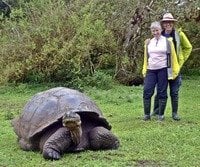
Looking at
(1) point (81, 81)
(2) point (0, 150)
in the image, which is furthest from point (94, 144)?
(1) point (81, 81)

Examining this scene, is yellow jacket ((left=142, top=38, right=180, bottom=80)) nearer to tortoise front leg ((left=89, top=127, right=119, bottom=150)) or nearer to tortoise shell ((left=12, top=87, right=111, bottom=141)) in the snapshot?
tortoise shell ((left=12, top=87, right=111, bottom=141))

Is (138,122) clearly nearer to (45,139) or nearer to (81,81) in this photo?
(45,139)

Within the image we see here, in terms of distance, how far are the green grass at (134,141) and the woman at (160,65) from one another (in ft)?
1.53

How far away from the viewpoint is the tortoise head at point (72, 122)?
19.7 ft

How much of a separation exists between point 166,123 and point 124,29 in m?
6.92

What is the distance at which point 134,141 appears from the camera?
7078mm

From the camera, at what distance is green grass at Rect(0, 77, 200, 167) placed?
19.6ft

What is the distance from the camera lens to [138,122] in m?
8.65

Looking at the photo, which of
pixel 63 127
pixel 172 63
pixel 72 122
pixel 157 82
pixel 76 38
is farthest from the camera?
pixel 76 38

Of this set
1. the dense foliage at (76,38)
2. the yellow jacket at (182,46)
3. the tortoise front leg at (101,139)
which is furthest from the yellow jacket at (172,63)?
the dense foliage at (76,38)

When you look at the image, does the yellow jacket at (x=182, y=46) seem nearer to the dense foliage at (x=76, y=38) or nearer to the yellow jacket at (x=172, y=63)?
the yellow jacket at (x=172, y=63)

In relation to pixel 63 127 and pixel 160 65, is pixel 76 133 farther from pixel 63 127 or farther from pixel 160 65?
pixel 160 65

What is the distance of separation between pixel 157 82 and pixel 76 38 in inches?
228

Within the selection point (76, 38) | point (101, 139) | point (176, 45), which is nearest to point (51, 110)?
point (101, 139)
